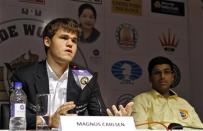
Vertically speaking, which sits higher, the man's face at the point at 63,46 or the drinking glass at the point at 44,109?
the man's face at the point at 63,46

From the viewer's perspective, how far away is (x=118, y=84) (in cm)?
373

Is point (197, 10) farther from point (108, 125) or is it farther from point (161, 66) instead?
point (108, 125)

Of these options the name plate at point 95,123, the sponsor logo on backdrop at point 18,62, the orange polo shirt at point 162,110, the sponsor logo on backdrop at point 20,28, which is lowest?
the orange polo shirt at point 162,110

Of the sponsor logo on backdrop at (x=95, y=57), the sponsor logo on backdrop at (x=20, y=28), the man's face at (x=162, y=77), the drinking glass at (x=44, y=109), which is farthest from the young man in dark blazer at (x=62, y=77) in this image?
the sponsor logo on backdrop at (x=95, y=57)

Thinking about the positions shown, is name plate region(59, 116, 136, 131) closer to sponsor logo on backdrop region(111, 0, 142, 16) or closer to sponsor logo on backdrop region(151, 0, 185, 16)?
sponsor logo on backdrop region(111, 0, 142, 16)

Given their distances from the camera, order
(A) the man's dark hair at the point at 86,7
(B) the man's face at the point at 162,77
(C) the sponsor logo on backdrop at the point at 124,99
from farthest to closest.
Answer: (C) the sponsor logo on backdrop at the point at 124,99
(A) the man's dark hair at the point at 86,7
(B) the man's face at the point at 162,77

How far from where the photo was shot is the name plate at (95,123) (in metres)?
1.30

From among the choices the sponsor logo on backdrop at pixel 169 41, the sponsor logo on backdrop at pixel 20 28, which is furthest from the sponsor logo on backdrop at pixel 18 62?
the sponsor logo on backdrop at pixel 169 41

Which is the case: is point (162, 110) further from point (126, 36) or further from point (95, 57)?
point (126, 36)

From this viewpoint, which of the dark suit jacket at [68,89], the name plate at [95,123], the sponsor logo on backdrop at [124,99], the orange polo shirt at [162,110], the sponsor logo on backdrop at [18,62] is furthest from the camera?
the sponsor logo on backdrop at [124,99]

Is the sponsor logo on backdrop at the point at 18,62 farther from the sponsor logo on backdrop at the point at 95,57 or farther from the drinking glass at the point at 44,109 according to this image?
the drinking glass at the point at 44,109

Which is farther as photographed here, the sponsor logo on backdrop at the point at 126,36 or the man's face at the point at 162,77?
the sponsor logo on backdrop at the point at 126,36

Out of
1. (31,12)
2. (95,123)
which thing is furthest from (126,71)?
(95,123)

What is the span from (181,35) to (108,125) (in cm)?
297
